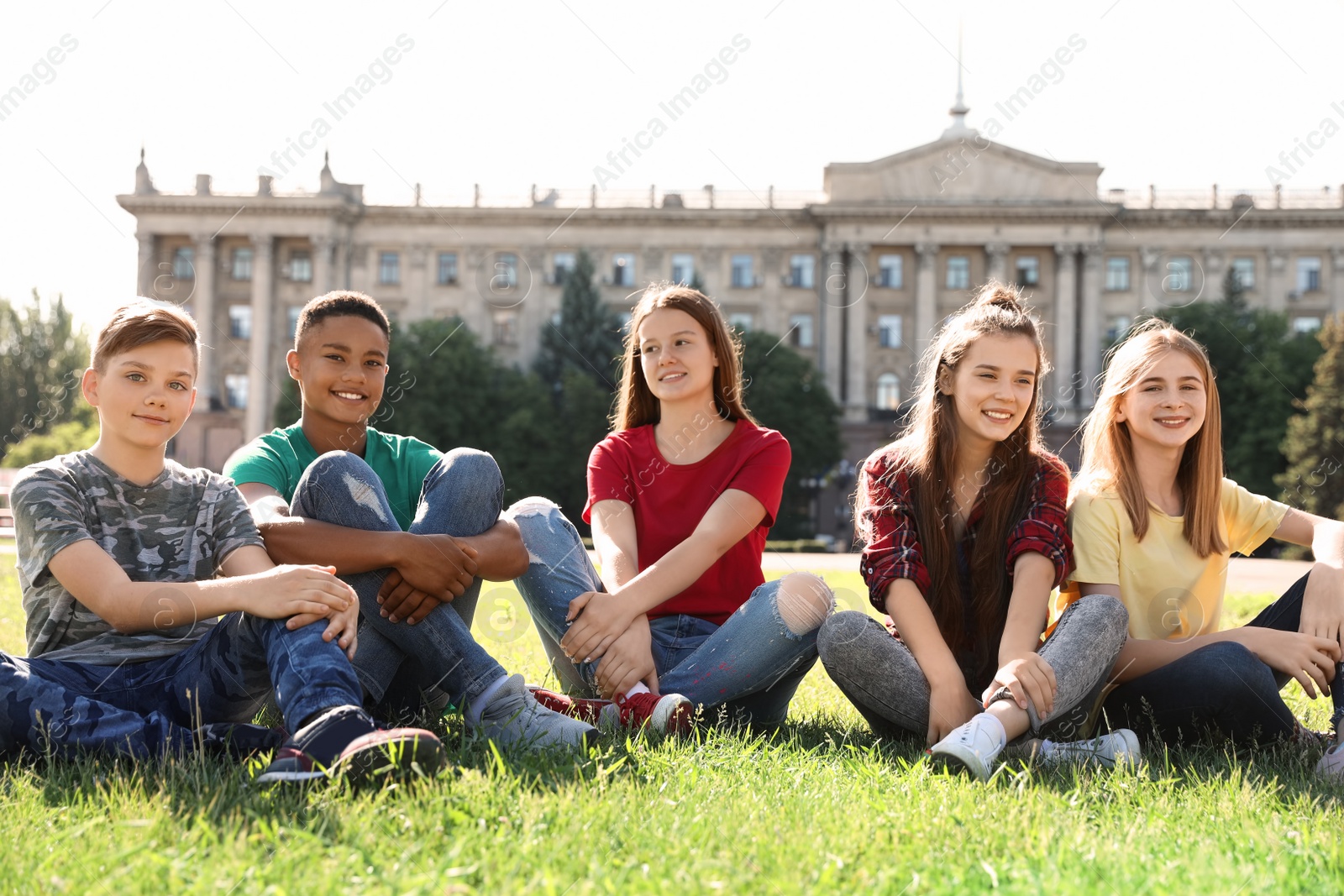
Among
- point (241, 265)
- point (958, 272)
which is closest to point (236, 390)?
A: point (241, 265)

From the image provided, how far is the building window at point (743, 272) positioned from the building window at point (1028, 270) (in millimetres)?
10730

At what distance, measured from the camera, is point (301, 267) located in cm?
4684

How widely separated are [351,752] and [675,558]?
1404mm

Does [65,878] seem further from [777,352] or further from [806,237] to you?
[806,237]

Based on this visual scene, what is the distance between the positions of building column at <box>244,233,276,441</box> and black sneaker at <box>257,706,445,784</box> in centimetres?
4624

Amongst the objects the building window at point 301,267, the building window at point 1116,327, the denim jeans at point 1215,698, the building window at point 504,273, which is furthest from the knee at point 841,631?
the building window at point 301,267

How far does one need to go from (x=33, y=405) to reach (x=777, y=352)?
34160 mm

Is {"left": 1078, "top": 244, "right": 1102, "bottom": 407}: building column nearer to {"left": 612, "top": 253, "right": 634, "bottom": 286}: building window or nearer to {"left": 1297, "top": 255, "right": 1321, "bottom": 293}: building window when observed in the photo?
{"left": 1297, "top": 255, "right": 1321, "bottom": 293}: building window

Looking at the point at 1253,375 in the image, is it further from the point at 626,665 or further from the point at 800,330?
the point at 626,665

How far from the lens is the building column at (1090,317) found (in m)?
44.7

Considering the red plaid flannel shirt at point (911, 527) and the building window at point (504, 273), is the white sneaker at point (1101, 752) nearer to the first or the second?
the red plaid flannel shirt at point (911, 527)

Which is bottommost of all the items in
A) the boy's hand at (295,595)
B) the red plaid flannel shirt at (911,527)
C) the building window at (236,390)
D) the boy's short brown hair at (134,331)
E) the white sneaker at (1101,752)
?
the white sneaker at (1101,752)

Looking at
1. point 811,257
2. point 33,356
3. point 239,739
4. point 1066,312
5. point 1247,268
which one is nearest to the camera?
point 239,739

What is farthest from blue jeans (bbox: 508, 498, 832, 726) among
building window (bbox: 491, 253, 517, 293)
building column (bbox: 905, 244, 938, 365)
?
building window (bbox: 491, 253, 517, 293)
